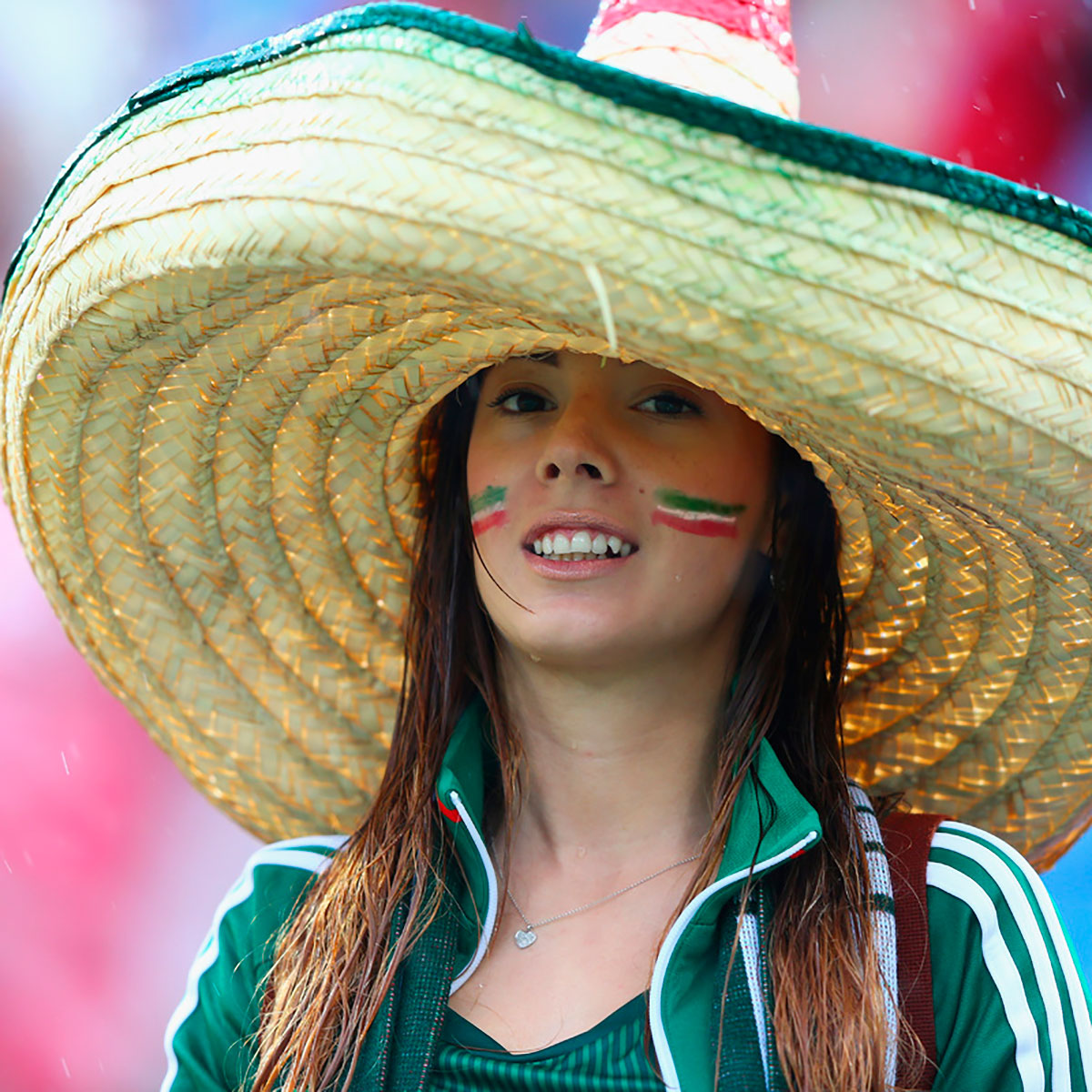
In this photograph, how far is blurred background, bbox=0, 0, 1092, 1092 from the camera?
7.78 ft

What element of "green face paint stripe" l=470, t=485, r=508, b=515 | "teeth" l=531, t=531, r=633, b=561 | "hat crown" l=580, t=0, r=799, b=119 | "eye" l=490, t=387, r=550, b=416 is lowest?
"teeth" l=531, t=531, r=633, b=561

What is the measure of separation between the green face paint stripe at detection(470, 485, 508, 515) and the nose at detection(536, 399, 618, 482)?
0.19 feet

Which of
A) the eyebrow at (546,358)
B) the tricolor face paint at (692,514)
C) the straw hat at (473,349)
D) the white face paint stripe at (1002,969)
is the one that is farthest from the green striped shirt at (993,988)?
the eyebrow at (546,358)

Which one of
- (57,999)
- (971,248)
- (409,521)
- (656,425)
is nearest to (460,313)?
(656,425)

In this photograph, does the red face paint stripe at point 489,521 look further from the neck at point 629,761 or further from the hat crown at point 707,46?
the hat crown at point 707,46

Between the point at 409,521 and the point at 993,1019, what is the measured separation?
790mm

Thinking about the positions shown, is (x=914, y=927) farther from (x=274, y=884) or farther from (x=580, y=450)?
(x=274, y=884)

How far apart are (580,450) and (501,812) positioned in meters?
0.43

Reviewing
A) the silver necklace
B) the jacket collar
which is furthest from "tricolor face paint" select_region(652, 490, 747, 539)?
the silver necklace

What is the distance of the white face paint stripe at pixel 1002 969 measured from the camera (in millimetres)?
1062

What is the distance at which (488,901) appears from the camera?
4.18 ft

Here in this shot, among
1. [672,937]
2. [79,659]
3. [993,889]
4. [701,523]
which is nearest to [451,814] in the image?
[672,937]

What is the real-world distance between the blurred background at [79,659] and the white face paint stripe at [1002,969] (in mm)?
1272

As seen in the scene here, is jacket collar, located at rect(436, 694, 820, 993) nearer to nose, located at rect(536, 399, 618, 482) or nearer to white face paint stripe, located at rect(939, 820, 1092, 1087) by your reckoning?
white face paint stripe, located at rect(939, 820, 1092, 1087)
